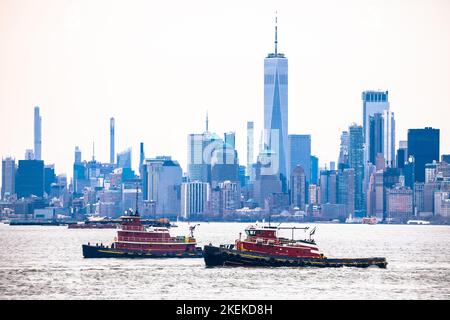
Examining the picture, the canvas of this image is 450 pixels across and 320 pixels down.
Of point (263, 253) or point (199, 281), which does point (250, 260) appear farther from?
point (199, 281)

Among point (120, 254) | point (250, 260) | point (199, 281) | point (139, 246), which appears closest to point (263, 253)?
point (250, 260)

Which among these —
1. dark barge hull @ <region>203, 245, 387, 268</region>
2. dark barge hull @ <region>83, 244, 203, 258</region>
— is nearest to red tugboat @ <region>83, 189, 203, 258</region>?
dark barge hull @ <region>83, 244, 203, 258</region>

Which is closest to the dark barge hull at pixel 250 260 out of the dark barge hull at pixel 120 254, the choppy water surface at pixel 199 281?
the choppy water surface at pixel 199 281

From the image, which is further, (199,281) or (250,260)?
(250,260)

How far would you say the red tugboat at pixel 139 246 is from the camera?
312 ft

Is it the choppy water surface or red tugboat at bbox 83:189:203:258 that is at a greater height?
red tugboat at bbox 83:189:203:258

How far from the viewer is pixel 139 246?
95750 mm

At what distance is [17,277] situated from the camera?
72.1m

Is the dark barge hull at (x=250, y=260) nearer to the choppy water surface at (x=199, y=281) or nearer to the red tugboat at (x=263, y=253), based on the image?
the red tugboat at (x=263, y=253)

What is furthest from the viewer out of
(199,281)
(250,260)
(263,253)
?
(263,253)

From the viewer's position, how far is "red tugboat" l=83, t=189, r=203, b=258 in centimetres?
9506

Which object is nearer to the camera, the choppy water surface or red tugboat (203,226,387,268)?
the choppy water surface

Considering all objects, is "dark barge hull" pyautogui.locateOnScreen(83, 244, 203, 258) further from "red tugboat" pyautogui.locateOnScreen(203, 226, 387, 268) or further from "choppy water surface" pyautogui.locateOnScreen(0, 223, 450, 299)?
"red tugboat" pyautogui.locateOnScreen(203, 226, 387, 268)
